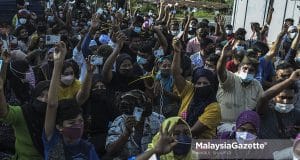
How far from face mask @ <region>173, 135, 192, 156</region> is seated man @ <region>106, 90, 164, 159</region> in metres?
0.56

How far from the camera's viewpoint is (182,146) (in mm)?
3545

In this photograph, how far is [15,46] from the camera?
7.99 meters

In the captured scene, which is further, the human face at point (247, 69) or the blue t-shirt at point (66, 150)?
the human face at point (247, 69)

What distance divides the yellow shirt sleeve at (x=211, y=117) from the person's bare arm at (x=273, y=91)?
44 cm

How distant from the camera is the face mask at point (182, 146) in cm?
353

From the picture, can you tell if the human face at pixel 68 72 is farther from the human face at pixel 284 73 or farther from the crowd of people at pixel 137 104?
the human face at pixel 284 73

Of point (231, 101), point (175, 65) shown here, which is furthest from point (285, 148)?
point (175, 65)

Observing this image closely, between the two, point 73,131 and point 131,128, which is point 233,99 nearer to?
point 131,128

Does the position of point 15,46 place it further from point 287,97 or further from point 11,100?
point 287,97

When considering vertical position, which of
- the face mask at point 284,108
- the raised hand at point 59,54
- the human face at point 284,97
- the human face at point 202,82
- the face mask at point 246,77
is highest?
the raised hand at point 59,54

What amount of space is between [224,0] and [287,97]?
30435mm

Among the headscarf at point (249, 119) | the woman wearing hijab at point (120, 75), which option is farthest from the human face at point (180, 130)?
the woman wearing hijab at point (120, 75)

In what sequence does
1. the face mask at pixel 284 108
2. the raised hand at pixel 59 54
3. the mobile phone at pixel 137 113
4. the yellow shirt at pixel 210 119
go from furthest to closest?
the face mask at pixel 284 108, the yellow shirt at pixel 210 119, the mobile phone at pixel 137 113, the raised hand at pixel 59 54

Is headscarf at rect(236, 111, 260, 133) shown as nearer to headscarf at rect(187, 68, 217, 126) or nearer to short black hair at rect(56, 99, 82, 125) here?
headscarf at rect(187, 68, 217, 126)
